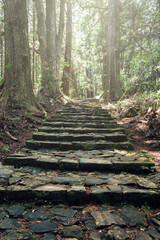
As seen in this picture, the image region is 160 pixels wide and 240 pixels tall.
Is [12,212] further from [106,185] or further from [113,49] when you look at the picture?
[113,49]

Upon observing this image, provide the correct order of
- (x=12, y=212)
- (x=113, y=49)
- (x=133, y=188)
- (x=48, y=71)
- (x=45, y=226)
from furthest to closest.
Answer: (x=113, y=49) < (x=48, y=71) < (x=133, y=188) < (x=12, y=212) < (x=45, y=226)

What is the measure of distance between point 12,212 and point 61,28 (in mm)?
12591

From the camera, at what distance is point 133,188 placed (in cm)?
254

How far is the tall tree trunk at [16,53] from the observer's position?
595 centimetres

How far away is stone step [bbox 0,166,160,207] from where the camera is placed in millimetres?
2355

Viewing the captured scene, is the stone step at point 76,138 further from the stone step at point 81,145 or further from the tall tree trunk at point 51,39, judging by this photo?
the tall tree trunk at point 51,39

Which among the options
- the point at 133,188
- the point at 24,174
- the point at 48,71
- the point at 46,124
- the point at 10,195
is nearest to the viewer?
the point at 10,195

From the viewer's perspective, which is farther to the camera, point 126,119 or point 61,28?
point 61,28

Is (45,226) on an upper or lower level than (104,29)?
lower

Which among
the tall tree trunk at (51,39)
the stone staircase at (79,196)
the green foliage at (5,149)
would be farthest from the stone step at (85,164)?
the tall tree trunk at (51,39)

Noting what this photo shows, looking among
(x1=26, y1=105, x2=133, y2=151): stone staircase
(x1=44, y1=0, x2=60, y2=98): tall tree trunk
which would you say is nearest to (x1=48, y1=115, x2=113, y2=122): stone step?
(x1=26, y1=105, x2=133, y2=151): stone staircase

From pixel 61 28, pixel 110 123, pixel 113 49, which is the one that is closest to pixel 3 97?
pixel 110 123

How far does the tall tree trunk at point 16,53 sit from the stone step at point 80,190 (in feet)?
12.5

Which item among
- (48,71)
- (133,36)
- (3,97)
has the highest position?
(133,36)
